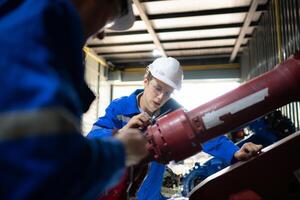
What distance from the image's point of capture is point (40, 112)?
0.52 meters

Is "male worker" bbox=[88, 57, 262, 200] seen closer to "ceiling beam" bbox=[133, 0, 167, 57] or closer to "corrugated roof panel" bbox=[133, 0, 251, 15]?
"ceiling beam" bbox=[133, 0, 167, 57]

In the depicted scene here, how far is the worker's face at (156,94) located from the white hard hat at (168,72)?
0.03 metres

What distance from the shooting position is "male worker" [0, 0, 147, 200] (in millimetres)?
517

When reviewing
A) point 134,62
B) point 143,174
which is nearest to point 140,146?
point 143,174

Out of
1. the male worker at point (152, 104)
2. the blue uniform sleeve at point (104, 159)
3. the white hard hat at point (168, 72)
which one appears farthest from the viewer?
the white hard hat at point (168, 72)

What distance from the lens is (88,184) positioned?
615 mm

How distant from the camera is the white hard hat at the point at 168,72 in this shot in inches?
102

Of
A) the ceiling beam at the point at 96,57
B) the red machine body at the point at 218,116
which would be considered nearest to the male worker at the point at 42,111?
the red machine body at the point at 218,116

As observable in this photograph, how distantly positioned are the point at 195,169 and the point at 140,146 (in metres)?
2.96

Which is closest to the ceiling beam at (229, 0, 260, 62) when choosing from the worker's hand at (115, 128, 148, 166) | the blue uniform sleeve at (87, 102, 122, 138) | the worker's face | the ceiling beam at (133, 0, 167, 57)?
the ceiling beam at (133, 0, 167, 57)

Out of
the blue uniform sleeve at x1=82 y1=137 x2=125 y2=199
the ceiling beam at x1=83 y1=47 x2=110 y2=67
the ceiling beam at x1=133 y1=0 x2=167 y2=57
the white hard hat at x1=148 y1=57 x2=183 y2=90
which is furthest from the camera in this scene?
the ceiling beam at x1=83 y1=47 x2=110 y2=67

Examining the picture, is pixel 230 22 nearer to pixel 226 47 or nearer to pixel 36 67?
pixel 226 47

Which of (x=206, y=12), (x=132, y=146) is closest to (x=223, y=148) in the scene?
(x=132, y=146)

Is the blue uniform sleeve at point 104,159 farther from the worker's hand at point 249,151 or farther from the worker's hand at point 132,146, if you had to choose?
the worker's hand at point 249,151
